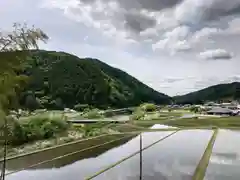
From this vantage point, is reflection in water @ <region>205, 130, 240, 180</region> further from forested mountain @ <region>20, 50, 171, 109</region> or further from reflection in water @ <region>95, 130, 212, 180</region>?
forested mountain @ <region>20, 50, 171, 109</region>

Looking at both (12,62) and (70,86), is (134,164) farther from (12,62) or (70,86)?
(70,86)

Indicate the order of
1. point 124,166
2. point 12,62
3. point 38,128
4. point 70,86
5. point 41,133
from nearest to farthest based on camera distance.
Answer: point 12,62, point 124,166, point 41,133, point 38,128, point 70,86

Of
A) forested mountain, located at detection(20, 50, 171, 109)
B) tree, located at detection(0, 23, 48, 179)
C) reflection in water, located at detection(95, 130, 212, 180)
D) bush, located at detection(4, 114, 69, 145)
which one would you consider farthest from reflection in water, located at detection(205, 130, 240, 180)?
forested mountain, located at detection(20, 50, 171, 109)

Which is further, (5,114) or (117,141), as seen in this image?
(117,141)

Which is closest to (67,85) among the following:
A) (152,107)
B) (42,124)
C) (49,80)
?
(49,80)

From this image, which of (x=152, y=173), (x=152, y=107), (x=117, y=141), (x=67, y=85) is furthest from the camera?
(x=67, y=85)

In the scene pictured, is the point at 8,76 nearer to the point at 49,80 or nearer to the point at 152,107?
the point at 152,107

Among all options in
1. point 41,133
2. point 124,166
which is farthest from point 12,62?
point 41,133

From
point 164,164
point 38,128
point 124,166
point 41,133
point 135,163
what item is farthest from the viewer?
point 38,128

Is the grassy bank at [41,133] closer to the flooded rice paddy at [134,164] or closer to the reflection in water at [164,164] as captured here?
the flooded rice paddy at [134,164]

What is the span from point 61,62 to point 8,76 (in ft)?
288

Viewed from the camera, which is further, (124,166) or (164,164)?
(164,164)

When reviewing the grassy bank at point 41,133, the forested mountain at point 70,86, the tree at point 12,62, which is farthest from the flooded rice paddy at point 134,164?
the forested mountain at point 70,86

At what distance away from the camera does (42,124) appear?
891 inches
